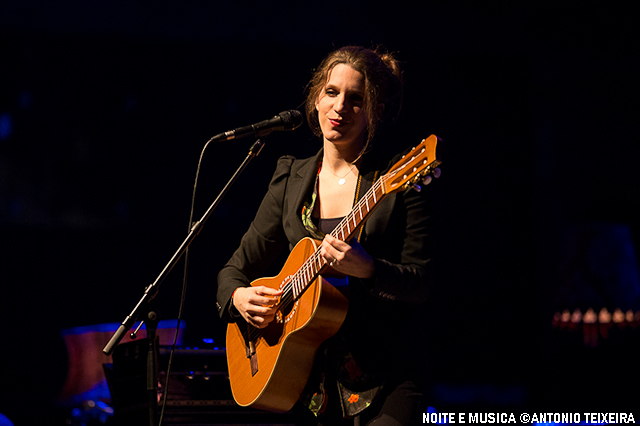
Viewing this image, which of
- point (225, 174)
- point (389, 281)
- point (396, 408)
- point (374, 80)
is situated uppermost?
point (225, 174)

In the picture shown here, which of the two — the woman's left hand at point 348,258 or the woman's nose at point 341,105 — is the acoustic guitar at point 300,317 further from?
the woman's nose at point 341,105

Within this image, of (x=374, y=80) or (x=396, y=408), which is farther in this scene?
(x=374, y=80)

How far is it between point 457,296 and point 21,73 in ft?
12.9

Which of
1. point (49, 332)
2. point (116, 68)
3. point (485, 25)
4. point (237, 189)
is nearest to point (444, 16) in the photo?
point (485, 25)

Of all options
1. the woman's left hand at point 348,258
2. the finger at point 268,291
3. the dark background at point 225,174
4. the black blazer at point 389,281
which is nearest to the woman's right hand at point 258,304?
the finger at point 268,291

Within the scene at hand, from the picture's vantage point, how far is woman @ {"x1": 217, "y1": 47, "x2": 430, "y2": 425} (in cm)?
181

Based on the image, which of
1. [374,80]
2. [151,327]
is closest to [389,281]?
[374,80]

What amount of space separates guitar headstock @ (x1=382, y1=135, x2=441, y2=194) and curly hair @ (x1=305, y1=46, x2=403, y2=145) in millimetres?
460

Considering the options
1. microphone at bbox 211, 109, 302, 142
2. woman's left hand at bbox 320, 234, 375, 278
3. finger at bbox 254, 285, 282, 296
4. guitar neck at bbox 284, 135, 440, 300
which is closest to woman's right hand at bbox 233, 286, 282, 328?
finger at bbox 254, 285, 282, 296

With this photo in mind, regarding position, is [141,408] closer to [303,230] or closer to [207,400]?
[207,400]

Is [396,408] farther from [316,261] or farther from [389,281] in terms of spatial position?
[316,261]

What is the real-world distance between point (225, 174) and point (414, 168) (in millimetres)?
3256

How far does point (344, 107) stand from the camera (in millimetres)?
2111

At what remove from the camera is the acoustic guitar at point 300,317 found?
1.74m
